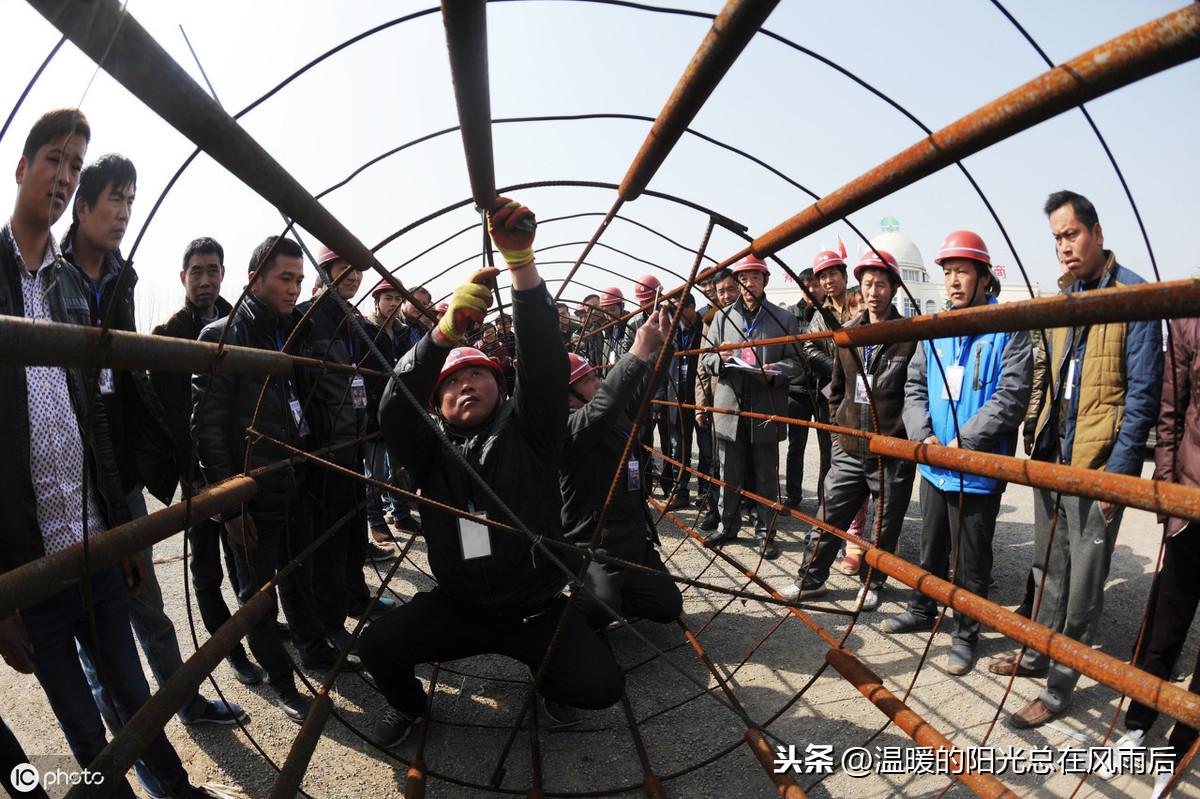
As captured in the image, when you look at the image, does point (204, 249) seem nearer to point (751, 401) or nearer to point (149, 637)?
point (149, 637)

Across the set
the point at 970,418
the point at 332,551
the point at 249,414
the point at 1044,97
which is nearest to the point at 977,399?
the point at 970,418

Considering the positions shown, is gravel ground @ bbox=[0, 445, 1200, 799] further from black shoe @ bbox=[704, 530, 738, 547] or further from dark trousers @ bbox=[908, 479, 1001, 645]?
black shoe @ bbox=[704, 530, 738, 547]

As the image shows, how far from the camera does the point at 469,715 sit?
3.02 meters

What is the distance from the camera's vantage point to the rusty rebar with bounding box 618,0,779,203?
1.15m

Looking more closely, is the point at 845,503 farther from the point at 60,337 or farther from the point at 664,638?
the point at 60,337

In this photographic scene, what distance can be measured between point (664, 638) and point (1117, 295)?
9.92ft

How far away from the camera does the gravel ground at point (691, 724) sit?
2.52m

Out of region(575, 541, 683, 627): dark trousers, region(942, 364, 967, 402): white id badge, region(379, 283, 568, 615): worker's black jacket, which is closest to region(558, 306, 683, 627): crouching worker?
region(575, 541, 683, 627): dark trousers

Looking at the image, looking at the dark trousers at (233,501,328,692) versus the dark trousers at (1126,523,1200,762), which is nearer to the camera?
A: the dark trousers at (1126,523,1200,762)

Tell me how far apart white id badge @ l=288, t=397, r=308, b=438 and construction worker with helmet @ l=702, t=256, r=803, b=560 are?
10.3 ft

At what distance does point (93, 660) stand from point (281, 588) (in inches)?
48.7

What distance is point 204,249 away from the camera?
3336 mm

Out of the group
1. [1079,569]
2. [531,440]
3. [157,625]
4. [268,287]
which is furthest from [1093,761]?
[268,287]

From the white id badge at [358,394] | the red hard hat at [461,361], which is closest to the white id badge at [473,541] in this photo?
the red hard hat at [461,361]
